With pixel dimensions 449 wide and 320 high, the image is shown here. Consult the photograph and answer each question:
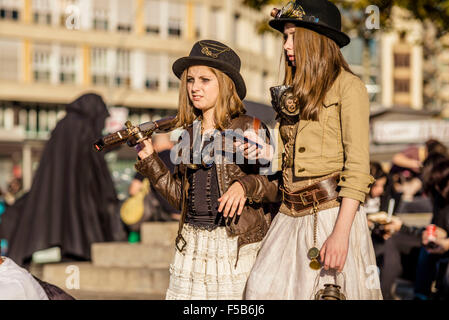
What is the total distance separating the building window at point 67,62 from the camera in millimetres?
44812

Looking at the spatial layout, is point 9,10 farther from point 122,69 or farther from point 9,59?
point 122,69

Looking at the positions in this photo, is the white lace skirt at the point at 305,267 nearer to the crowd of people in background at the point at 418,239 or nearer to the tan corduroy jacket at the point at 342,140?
the tan corduroy jacket at the point at 342,140

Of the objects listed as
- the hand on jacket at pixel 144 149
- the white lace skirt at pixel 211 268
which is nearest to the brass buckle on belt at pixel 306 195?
the white lace skirt at pixel 211 268

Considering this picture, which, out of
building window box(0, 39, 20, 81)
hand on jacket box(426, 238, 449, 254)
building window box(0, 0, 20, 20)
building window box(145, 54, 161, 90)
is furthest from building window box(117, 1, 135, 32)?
hand on jacket box(426, 238, 449, 254)

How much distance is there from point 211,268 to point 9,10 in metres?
43.7

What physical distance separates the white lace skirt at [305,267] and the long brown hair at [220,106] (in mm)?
814

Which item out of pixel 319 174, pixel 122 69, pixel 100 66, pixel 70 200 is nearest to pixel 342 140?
pixel 319 174

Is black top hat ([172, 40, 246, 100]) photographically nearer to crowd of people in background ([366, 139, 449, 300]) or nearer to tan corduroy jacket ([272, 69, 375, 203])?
tan corduroy jacket ([272, 69, 375, 203])

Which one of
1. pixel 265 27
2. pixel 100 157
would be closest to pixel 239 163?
pixel 100 157

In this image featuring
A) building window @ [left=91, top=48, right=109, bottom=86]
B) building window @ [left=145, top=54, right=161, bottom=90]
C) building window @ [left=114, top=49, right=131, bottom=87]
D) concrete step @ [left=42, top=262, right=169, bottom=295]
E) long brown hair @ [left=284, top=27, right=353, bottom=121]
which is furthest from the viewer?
building window @ [left=145, top=54, right=161, bottom=90]

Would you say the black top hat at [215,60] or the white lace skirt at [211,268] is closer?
the white lace skirt at [211,268]

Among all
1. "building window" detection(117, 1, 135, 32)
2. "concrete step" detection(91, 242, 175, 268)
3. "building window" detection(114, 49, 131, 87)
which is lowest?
"concrete step" detection(91, 242, 175, 268)

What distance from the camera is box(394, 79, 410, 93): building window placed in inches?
3162

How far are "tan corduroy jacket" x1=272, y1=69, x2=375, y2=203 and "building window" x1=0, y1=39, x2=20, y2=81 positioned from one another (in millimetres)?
42807
